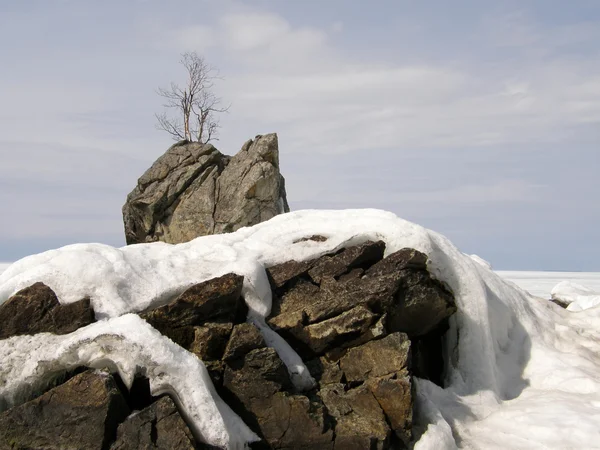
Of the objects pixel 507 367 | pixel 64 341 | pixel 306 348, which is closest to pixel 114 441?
pixel 64 341

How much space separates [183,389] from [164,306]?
1514 millimetres

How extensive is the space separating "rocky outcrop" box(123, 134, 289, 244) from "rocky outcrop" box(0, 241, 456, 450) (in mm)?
16842

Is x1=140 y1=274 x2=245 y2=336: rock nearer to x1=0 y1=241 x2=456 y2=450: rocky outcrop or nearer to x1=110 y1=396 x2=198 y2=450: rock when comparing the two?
x1=0 y1=241 x2=456 y2=450: rocky outcrop

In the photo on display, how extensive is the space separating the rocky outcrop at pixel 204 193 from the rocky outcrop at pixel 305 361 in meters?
16.8

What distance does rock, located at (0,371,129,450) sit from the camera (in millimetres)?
8172

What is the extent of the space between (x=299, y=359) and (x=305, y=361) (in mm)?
267

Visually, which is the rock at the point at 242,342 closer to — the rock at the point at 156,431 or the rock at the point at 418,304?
the rock at the point at 156,431

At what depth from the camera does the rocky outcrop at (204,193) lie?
28.0 meters

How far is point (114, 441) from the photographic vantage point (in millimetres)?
8172

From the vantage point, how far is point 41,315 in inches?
372

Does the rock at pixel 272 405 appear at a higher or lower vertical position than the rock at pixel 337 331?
lower

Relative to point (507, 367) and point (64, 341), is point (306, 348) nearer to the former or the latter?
point (64, 341)

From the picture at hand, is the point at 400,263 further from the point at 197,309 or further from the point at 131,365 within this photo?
the point at 131,365

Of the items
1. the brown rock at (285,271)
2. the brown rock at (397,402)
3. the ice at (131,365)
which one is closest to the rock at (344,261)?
the brown rock at (285,271)
